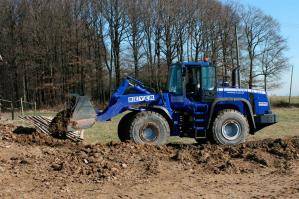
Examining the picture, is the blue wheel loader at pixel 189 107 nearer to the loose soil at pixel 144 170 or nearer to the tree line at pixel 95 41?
the loose soil at pixel 144 170

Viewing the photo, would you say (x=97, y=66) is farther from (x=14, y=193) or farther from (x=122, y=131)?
(x=14, y=193)

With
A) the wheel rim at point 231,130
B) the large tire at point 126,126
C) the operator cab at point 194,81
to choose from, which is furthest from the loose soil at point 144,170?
the operator cab at point 194,81

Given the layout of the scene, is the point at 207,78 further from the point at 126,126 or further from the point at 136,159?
the point at 136,159

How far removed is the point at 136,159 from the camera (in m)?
10.7

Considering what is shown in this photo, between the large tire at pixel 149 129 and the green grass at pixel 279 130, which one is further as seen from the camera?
the green grass at pixel 279 130

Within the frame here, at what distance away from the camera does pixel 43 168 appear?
32.6 feet


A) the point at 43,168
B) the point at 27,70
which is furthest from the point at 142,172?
the point at 27,70

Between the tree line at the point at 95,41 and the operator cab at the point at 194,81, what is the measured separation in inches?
1490

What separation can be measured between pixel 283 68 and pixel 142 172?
174 feet

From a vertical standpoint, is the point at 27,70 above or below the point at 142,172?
above

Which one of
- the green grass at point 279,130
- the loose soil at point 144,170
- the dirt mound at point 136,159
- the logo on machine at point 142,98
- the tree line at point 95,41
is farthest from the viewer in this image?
the tree line at point 95,41

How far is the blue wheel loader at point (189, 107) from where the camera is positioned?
1366cm

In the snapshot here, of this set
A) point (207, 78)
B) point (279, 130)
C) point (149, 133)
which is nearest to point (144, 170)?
point (149, 133)

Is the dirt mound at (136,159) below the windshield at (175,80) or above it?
below
